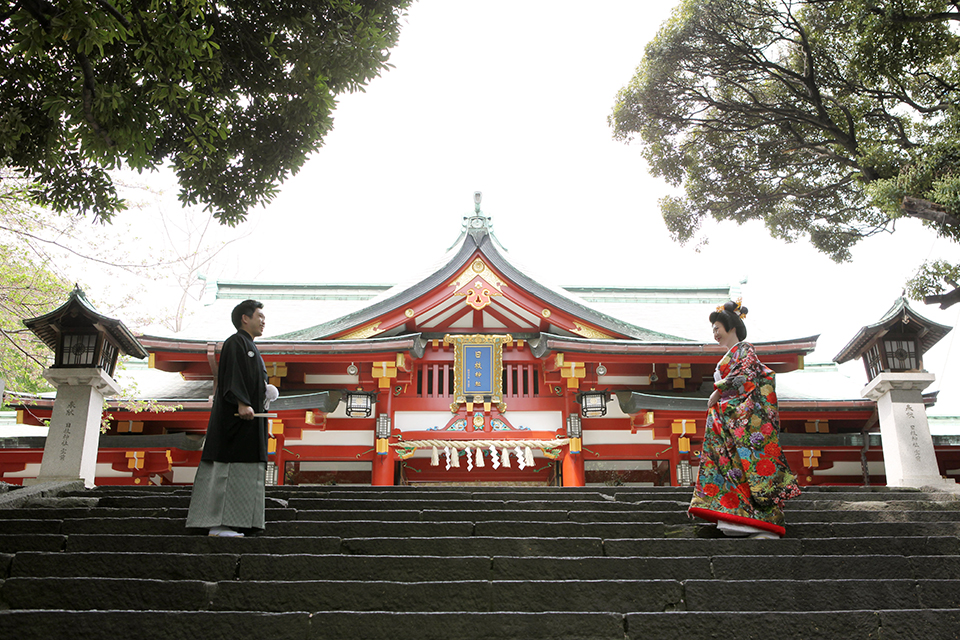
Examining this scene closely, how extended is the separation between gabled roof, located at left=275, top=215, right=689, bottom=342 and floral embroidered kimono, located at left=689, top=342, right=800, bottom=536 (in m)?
6.30

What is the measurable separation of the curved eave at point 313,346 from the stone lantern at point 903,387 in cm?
668

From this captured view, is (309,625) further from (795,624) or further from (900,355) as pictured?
(900,355)

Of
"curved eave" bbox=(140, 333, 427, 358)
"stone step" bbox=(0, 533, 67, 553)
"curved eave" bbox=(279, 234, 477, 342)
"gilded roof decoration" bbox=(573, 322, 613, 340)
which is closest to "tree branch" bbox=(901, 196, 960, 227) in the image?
"gilded roof decoration" bbox=(573, 322, 613, 340)

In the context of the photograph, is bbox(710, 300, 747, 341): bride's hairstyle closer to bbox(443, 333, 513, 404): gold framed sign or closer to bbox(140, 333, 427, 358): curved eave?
bbox(140, 333, 427, 358): curved eave

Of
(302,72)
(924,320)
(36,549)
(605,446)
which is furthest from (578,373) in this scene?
(36,549)

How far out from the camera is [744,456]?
17.3 ft

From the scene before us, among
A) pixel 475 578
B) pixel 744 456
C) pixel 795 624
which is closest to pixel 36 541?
pixel 475 578

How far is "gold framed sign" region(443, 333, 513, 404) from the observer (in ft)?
39.3

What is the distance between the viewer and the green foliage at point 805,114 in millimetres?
9656

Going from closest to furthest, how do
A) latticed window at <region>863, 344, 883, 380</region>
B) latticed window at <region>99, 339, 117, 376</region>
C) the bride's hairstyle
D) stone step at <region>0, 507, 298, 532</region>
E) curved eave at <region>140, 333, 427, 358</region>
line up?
the bride's hairstyle < stone step at <region>0, 507, 298, 532</region> < latticed window at <region>99, 339, 117, 376</region> < latticed window at <region>863, 344, 883, 380</region> < curved eave at <region>140, 333, 427, 358</region>

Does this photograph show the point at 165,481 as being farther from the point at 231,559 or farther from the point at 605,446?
the point at 231,559

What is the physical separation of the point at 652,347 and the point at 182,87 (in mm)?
8128

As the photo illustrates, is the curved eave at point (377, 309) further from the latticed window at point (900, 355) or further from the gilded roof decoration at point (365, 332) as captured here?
the latticed window at point (900, 355)

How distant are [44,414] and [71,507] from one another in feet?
18.1
